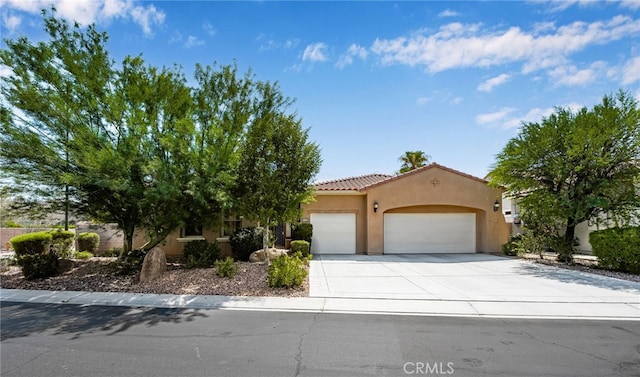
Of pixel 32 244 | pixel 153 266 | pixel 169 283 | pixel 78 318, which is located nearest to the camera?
pixel 78 318

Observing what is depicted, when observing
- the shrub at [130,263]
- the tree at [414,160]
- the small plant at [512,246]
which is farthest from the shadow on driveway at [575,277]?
the tree at [414,160]

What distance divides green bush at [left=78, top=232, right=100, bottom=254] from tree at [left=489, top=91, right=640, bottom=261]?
19286 mm

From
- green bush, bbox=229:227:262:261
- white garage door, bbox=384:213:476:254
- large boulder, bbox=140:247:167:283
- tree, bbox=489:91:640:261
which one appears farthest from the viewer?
white garage door, bbox=384:213:476:254

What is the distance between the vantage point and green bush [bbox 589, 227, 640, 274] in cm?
1162

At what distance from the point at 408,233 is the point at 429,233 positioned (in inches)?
46.0

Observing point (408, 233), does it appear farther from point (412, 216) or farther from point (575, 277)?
point (575, 277)

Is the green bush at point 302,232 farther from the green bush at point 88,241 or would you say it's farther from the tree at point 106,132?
the green bush at point 88,241

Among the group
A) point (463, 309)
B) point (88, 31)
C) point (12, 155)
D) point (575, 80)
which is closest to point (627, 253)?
point (575, 80)

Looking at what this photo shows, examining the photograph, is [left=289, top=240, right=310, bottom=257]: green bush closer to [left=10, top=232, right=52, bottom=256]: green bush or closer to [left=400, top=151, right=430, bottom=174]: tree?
[left=10, top=232, right=52, bottom=256]: green bush

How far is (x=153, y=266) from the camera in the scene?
1026 cm

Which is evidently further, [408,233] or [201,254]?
[408,233]

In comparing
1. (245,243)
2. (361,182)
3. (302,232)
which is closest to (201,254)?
(245,243)

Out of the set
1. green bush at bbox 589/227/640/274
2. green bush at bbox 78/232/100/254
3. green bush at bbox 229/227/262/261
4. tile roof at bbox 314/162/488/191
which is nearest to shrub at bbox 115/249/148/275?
green bush at bbox 229/227/262/261

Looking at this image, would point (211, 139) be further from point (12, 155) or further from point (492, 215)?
point (492, 215)
